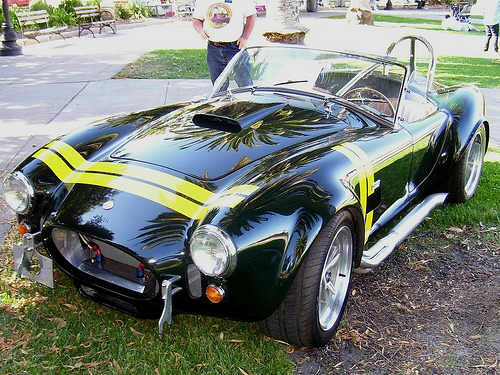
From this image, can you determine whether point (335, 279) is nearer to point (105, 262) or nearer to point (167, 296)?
point (167, 296)

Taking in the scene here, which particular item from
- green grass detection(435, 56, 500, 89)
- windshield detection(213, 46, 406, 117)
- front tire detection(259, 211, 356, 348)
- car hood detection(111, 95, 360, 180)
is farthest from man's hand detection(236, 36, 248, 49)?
green grass detection(435, 56, 500, 89)

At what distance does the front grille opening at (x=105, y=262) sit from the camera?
2600 millimetres

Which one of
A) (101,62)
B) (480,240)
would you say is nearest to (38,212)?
(480,240)

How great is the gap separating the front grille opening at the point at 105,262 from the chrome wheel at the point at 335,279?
890 mm

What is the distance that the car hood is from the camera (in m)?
3.04

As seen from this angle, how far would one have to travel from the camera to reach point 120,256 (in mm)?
2750

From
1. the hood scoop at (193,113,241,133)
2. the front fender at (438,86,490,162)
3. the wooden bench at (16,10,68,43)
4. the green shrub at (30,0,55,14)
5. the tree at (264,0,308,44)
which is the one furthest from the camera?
the green shrub at (30,0,55,14)

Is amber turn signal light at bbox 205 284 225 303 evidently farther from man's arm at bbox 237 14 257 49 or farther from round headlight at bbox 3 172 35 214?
man's arm at bbox 237 14 257 49

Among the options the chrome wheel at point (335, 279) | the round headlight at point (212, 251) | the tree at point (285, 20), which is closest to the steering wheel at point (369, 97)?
the chrome wheel at point (335, 279)

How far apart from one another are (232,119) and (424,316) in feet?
5.45

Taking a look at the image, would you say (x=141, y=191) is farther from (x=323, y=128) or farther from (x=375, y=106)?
(x=375, y=106)

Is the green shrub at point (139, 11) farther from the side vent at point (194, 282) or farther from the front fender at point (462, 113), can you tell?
the side vent at point (194, 282)

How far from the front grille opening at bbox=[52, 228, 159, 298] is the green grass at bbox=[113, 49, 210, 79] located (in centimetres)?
741

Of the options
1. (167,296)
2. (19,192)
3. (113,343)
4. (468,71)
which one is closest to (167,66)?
(468,71)
